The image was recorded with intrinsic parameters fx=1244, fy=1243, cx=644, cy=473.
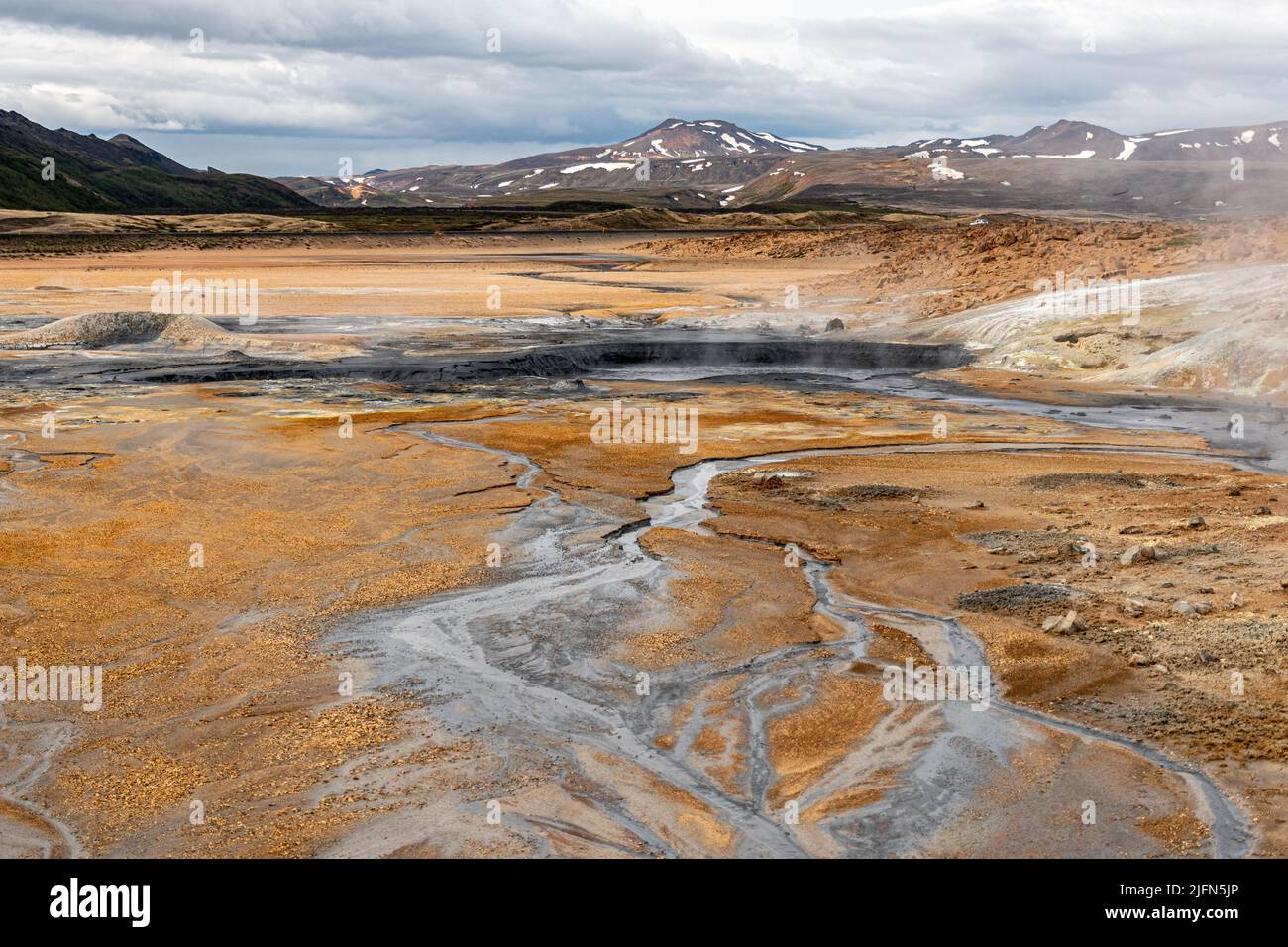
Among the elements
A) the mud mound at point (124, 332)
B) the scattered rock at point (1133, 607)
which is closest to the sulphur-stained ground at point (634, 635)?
the scattered rock at point (1133, 607)

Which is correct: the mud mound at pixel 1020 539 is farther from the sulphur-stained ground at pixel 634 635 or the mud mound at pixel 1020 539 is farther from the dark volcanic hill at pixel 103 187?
the dark volcanic hill at pixel 103 187

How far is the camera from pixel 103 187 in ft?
537

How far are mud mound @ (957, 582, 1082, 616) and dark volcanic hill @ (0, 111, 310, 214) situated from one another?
13627 centimetres

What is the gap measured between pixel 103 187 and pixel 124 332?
5704 inches

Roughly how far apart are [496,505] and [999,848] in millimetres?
9872

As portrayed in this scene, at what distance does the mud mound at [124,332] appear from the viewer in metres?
34.1

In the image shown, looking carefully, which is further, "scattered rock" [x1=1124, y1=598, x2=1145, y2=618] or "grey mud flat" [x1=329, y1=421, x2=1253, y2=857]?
"scattered rock" [x1=1124, y1=598, x2=1145, y2=618]

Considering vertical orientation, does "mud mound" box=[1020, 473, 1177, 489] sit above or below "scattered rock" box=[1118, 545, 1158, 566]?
above

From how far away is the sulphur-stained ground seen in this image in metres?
7.78

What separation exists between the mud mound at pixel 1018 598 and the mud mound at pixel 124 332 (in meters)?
26.3

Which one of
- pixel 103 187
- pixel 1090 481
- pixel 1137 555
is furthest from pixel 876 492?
pixel 103 187

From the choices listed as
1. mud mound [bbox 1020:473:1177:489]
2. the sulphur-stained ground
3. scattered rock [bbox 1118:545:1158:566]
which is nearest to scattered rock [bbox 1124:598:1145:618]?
the sulphur-stained ground

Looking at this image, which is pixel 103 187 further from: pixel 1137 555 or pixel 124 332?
pixel 1137 555

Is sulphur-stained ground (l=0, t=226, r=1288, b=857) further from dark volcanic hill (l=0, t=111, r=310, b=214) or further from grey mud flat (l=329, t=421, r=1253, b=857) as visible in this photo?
dark volcanic hill (l=0, t=111, r=310, b=214)
